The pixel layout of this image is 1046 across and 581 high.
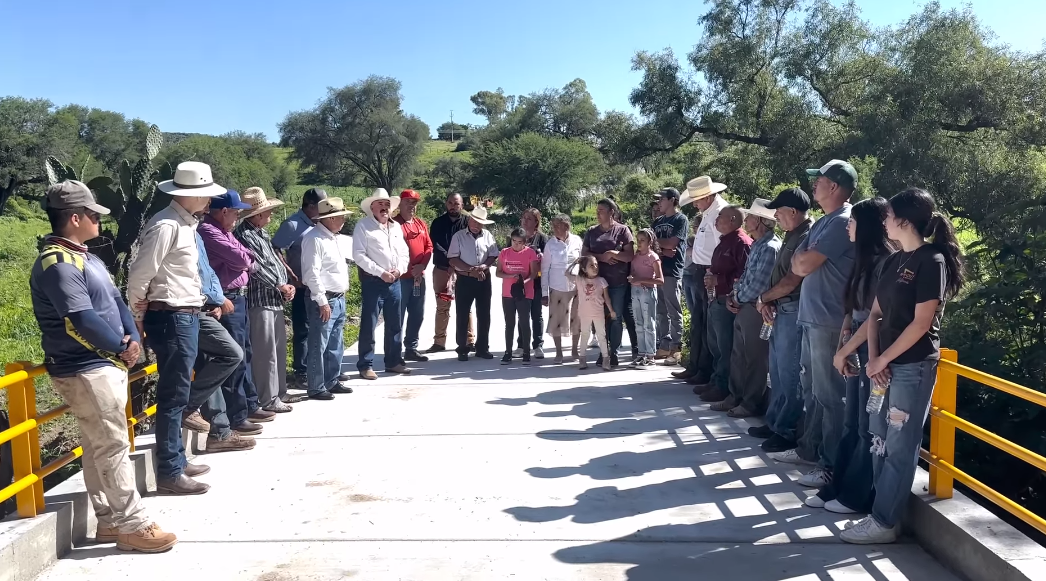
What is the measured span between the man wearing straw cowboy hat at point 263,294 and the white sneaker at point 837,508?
4.49 metres

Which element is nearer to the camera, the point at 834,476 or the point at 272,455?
the point at 834,476

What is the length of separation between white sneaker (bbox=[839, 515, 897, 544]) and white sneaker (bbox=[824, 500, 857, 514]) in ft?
1.09

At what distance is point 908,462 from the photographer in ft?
13.3

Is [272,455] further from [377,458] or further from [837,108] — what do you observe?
[837,108]

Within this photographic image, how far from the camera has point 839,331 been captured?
493 centimetres

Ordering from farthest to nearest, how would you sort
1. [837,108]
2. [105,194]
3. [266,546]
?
[837,108] → [105,194] → [266,546]

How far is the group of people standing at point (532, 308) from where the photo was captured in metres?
3.98

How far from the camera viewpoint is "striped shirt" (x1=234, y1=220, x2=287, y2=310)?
6625 millimetres

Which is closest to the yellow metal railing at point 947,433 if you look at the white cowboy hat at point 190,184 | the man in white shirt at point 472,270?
the white cowboy hat at point 190,184

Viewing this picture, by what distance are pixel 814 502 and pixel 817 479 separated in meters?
0.35

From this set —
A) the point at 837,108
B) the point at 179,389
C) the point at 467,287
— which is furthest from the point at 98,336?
the point at 837,108

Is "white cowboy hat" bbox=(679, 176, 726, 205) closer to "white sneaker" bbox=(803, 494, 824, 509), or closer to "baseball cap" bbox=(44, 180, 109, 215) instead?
"white sneaker" bbox=(803, 494, 824, 509)

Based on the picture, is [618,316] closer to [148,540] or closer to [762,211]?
[762,211]

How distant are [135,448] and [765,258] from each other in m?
4.69
